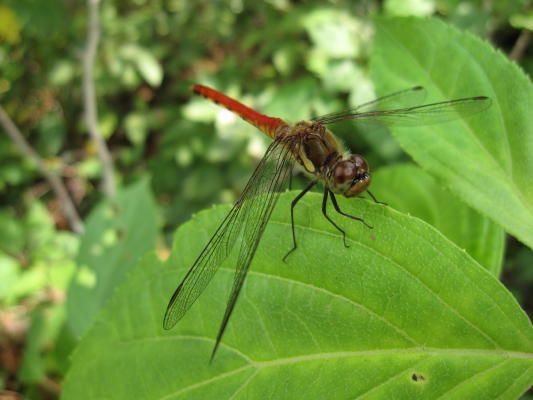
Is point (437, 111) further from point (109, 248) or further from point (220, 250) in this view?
point (109, 248)

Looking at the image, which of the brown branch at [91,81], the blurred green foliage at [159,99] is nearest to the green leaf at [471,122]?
the blurred green foliage at [159,99]

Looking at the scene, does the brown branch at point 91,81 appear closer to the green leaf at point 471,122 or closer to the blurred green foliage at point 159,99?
the blurred green foliage at point 159,99

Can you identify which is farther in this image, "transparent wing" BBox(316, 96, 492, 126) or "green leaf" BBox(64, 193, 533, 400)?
"transparent wing" BBox(316, 96, 492, 126)

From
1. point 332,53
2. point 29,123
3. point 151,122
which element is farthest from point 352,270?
point 29,123

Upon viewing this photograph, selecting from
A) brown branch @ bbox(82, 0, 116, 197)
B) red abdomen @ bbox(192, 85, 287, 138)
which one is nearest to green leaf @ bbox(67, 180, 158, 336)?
red abdomen @ bbox(192, 85, 287, 138)

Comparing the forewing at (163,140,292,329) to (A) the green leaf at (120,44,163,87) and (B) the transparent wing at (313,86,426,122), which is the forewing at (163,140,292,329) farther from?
(A) the green leaf at (120,44,163,87)
